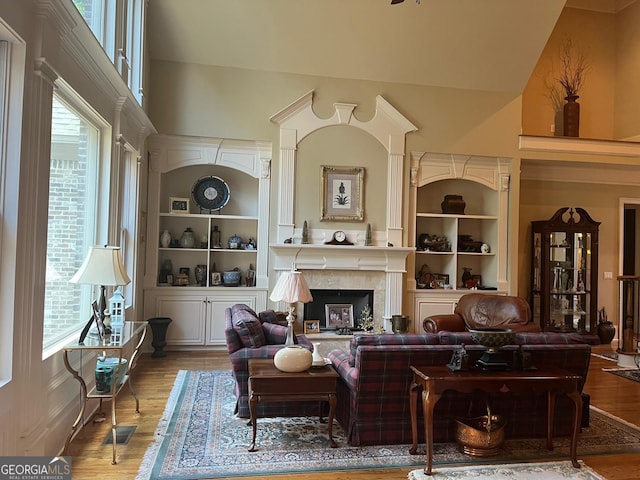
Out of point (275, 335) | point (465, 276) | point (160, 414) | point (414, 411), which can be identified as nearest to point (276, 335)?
point (275, 335)

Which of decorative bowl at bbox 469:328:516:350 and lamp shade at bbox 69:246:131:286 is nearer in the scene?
decorative bowl at bbox 469:328:516:350

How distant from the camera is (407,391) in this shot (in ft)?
10.8

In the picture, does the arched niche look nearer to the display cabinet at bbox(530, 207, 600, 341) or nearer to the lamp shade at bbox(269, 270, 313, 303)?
the display cabinet at bbox(530, 207, 600, 341)

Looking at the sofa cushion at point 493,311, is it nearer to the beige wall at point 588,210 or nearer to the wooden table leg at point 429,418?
the beige wall at point 588,210

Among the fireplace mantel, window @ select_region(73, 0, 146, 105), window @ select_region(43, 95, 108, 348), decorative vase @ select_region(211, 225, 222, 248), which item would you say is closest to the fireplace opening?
the fireplace mantel

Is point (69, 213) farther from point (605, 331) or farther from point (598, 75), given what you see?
point (598, 75)

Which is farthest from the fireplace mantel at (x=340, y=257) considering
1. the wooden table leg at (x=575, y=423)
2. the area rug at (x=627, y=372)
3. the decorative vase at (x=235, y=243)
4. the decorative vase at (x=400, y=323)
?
the wooden table leg at (x=575, y=423)

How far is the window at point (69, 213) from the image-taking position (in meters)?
3.48

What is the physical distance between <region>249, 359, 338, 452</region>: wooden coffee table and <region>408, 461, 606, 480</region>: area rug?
0.76m

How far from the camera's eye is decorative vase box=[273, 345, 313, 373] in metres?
3.28

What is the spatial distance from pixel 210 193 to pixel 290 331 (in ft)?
11.7

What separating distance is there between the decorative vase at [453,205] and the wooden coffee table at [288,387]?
461cm

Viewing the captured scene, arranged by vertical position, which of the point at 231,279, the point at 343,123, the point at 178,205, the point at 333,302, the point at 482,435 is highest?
the point at 343,123

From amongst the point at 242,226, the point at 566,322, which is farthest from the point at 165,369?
the point at 566,322
